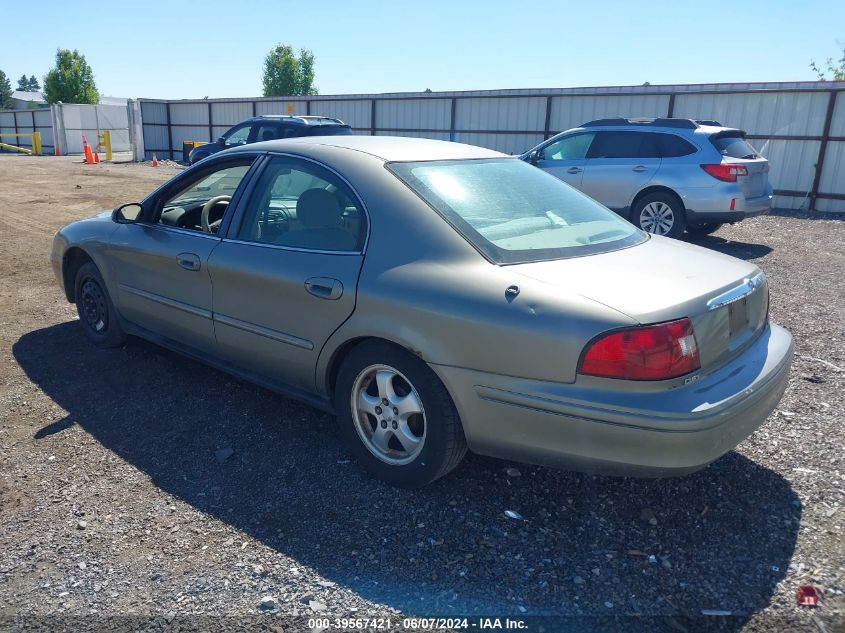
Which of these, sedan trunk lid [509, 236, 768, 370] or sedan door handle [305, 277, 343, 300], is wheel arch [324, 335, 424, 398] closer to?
sedan door handle [305, 277, 343, 300]

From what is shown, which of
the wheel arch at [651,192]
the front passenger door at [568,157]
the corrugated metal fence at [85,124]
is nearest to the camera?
the wheel arch at [651,192]

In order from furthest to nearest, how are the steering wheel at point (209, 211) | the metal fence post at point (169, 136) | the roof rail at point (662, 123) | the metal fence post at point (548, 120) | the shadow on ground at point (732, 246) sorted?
the metal fence post at point (169, 136)
the metal fence post at point (548, 120)
the roof rail at point (662, 123)
the shadow on ground at point (732, 246)
the steering wheel at point (209, 211)

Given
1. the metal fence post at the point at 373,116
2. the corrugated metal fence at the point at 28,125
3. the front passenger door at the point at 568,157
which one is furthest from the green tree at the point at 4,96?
the front passenger door at the point at 568,157

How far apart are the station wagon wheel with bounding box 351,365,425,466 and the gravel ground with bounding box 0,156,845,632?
0.68 ft

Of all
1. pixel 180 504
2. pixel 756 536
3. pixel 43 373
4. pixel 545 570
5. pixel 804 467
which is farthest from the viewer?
pixel 43 373

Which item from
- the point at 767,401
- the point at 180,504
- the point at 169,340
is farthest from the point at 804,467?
the point at 169,340

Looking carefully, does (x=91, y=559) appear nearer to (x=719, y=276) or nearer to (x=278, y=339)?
(x=278, y=339)

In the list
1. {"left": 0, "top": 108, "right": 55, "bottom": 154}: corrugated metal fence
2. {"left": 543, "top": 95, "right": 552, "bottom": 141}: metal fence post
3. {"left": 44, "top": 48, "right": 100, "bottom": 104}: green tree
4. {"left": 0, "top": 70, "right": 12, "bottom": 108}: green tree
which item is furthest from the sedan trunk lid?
{"left": 0, "top": 70, "right": 12, "bottom": 108}: green tree

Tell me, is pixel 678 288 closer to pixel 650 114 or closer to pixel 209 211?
pixel 209 211

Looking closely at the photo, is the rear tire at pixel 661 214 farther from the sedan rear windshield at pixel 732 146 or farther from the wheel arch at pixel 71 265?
the wheel arch at pixel 71 265

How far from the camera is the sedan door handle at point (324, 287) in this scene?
131 inches

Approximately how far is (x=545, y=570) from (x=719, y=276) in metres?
1.52

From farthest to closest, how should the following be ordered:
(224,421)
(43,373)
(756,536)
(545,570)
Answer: (43,373), (224,421), (756,536), (545,570)

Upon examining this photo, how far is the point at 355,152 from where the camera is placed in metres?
3.66
